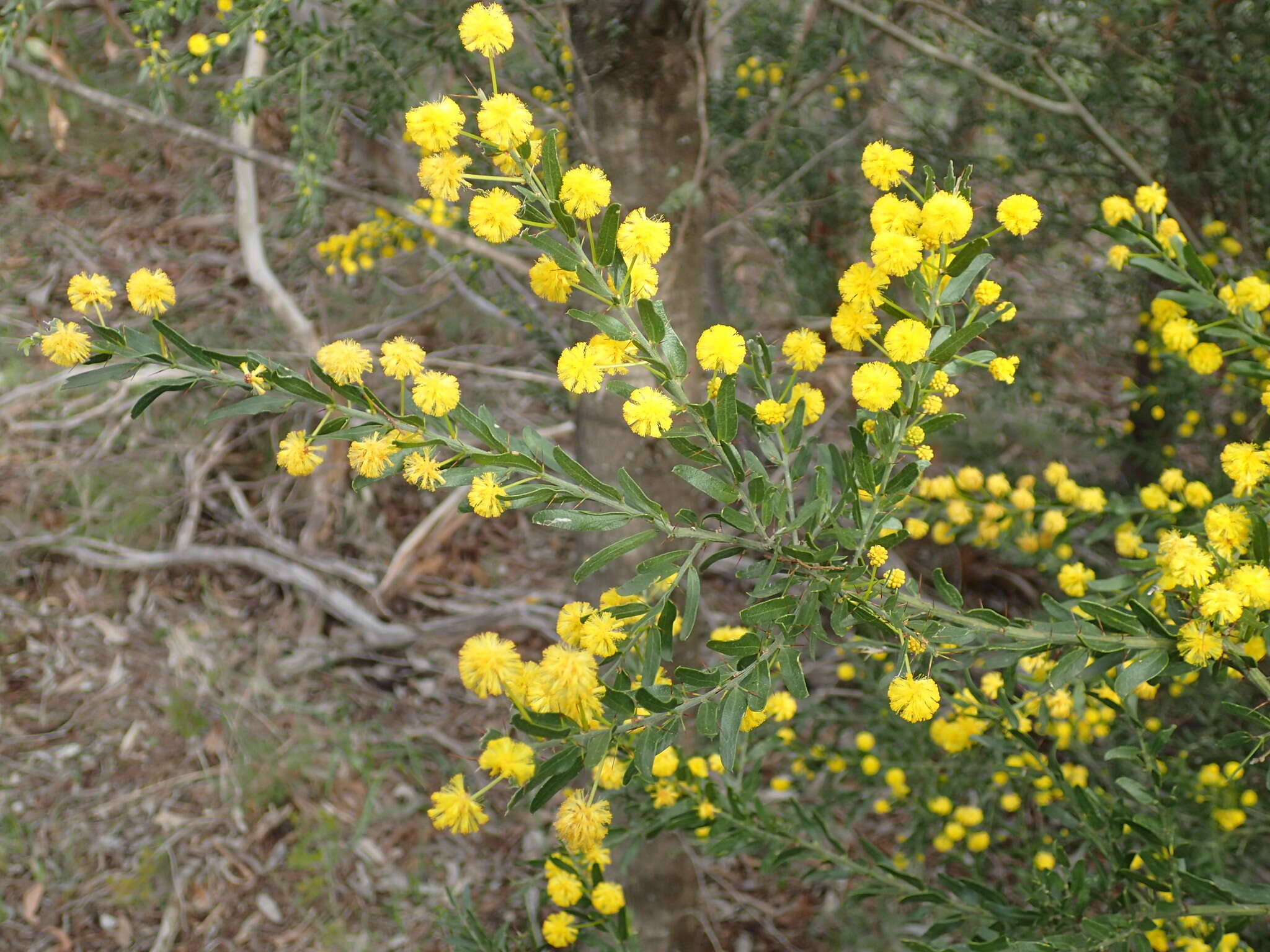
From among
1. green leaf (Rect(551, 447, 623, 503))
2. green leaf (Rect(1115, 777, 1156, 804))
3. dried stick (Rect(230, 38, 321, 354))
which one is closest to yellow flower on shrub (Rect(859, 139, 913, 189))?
green leaf (Rect(551, 447, 623, 503))

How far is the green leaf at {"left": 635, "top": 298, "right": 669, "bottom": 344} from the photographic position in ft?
3.65

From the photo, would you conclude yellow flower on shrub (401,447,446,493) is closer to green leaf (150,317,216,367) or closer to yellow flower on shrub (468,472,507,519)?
yellow flower on shrub (468,472,507,519)

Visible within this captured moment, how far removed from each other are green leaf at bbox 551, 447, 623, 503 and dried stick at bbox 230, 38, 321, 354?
2.65 metres

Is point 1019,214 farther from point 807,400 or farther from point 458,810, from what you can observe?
point 458,810

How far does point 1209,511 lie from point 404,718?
3.07m

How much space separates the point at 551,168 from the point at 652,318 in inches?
8.0

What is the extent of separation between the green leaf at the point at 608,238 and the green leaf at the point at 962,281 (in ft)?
1.44

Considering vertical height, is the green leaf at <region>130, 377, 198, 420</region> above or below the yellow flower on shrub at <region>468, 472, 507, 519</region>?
above

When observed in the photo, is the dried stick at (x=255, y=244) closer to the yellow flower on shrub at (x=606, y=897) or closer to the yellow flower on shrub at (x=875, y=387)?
the yellow flower on shrub at (x=606, y=897)

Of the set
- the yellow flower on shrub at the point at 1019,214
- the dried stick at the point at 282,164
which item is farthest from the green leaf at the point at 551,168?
the dried stick at the point at 282,164

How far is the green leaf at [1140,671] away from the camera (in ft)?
4.09

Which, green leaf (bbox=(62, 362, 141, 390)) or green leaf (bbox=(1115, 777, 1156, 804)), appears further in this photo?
green leaf (bbox=(1115, 777, 1156, 804))

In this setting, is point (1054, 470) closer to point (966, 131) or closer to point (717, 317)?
point (717, 317)

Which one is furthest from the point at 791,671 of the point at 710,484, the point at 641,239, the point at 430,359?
the point at 430,359
